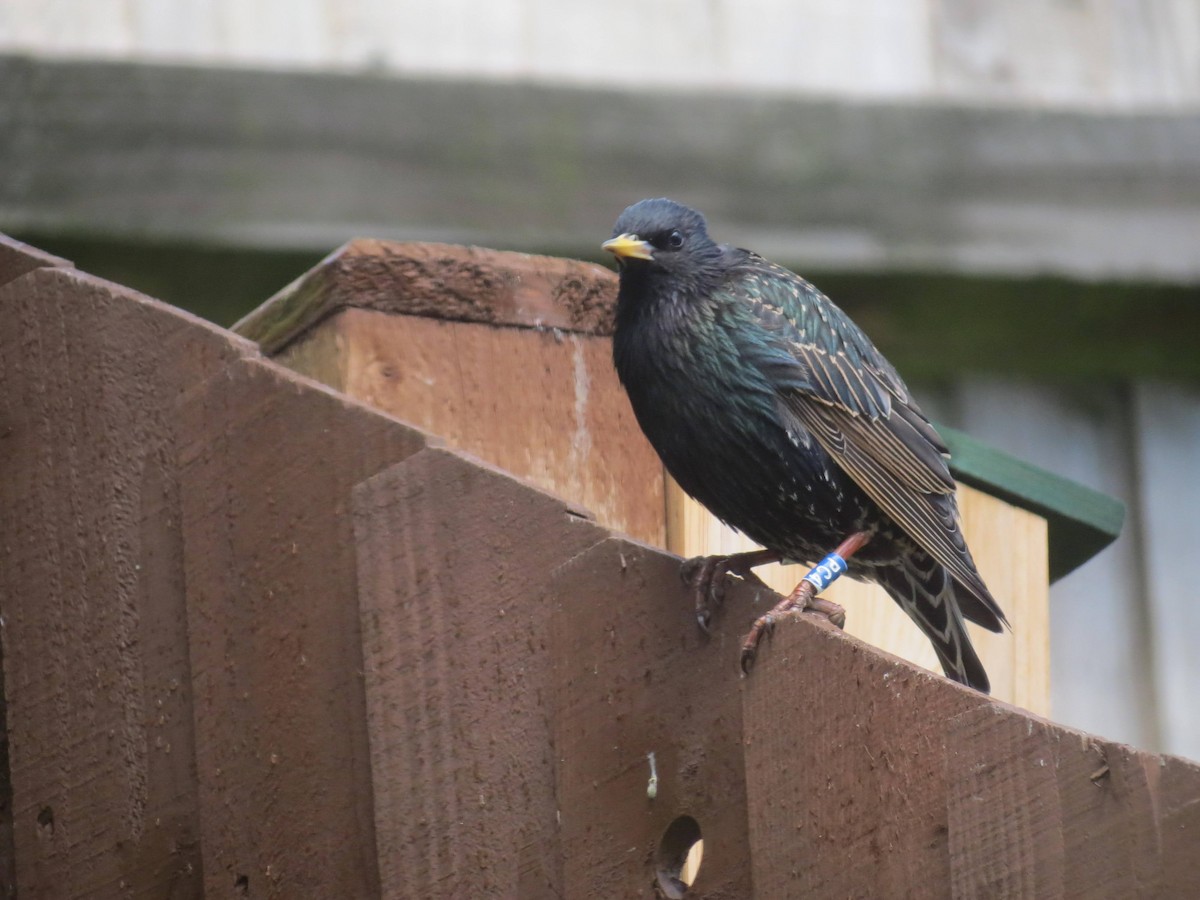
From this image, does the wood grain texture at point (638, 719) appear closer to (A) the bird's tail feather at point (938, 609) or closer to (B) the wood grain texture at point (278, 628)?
(B) the wood grain texture at point (278, 628)

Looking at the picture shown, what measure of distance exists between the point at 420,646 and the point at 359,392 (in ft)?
1.90

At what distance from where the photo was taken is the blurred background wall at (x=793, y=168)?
12.1 ft

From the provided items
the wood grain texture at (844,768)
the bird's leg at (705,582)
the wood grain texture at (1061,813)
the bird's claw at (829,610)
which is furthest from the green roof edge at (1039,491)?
the wood grain texture at (1061,813)

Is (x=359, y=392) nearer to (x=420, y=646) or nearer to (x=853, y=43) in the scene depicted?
(x=420, y=646)

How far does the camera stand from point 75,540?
2.55 m

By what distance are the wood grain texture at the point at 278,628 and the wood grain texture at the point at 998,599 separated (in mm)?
1247

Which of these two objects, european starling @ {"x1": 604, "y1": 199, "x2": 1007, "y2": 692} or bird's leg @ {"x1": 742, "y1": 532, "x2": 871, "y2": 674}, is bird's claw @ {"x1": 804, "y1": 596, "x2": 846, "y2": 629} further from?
european starling @ {"x1": 604, "y1": 199, "x2": 1007, "y2": 692}

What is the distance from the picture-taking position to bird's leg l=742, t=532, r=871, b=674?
80.0 inches

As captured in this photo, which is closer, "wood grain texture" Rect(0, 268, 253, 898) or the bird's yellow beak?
"wood grain texture" Rect(0, 268, 253, 898)

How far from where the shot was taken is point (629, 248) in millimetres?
3512

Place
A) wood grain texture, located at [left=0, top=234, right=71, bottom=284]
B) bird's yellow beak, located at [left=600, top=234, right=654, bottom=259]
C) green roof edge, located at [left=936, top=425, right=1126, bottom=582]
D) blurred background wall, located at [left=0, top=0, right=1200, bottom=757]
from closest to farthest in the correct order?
wood grain texture, located at [left=0, top=234, right=71, bottom=284]
bird's yellow beak, located at [left=600, top=234, right=654, bottom=259]
blurred background wall, located at [left=0, top=0, right=1200, bottom=757]
green roof edge, located at [left=936, top=425, right=1126, bottom=582]

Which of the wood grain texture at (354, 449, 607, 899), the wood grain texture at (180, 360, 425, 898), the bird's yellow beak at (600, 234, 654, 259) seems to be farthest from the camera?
the bird's yellow beak at (600, 234, 654, 259)

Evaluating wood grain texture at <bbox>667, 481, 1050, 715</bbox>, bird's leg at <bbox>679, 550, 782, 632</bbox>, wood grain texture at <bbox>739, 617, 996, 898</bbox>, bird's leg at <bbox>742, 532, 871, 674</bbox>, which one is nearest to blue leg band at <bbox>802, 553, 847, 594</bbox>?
bird's leg at <bbox>742, 532, 871, 674</bbox>

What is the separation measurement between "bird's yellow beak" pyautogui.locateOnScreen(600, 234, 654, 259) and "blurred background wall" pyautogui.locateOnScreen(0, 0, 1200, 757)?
0.36 meters
